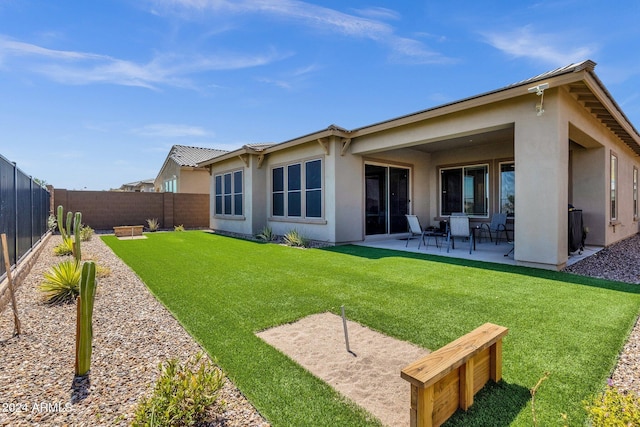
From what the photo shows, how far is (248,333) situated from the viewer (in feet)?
10.6

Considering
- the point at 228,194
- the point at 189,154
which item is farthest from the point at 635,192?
the point at 189,154

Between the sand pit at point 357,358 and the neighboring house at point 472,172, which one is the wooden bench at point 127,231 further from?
the sand pit at point 357,358

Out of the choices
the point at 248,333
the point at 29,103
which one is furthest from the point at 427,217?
Answer: the point at 29,103

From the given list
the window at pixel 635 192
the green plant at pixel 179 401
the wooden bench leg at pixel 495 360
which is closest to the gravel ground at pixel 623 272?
the wooden bench leg at pixel 495 360

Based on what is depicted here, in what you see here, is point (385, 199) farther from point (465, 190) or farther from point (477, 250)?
point (477, 250)

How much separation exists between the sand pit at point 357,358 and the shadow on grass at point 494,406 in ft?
1.16

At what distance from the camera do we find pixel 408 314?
3730mm

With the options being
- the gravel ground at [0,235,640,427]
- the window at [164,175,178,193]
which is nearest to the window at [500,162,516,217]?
the gravel ground at [0,235,640,427]

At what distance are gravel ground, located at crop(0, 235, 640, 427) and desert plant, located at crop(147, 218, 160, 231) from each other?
1162 centimetres

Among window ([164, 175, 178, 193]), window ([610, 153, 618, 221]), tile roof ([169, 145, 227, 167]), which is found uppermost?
tile roof ([169, 145, 227, 167])

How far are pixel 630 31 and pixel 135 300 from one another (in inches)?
537

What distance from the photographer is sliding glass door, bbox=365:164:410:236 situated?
34.3 ft

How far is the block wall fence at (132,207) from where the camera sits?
15414 millimetres

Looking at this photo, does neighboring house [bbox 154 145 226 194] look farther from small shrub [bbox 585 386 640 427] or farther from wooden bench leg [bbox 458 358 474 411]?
small shrub [bbox 585 386 640 427]
